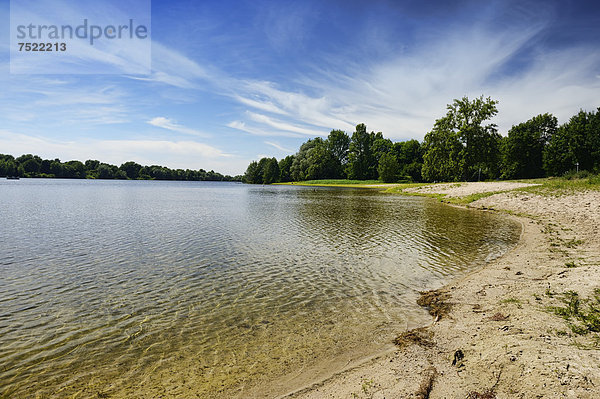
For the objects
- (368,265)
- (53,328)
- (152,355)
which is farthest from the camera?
(368,265)

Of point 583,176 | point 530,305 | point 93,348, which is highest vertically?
point 583,176

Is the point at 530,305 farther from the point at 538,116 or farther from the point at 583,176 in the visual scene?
the point at 538,116

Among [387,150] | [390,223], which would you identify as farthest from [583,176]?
[387,150]

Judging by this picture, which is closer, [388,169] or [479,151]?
[479,151]

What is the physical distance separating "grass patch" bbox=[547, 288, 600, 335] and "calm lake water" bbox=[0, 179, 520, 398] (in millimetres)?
3056

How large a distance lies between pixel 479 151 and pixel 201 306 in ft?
251

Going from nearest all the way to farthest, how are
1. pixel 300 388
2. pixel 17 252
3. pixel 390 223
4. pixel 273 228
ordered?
pixel 300 388
pixel 17 252
pixel 273 228
pixel 390 223

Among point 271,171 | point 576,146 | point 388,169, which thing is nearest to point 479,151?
point 576,146

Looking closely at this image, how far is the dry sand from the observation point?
4613mm

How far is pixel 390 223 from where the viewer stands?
973 inches

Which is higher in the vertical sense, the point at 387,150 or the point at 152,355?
the point at 387,150

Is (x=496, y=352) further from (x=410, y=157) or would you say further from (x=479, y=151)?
(x=410, y=157)

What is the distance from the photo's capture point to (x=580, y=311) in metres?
6.68

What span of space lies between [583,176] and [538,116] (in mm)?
62727
